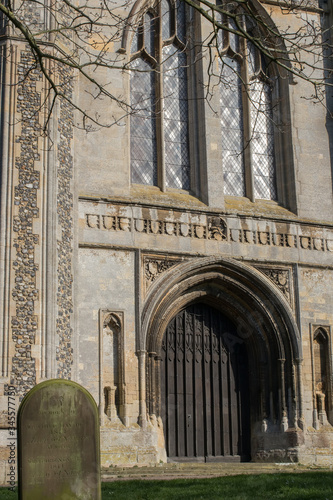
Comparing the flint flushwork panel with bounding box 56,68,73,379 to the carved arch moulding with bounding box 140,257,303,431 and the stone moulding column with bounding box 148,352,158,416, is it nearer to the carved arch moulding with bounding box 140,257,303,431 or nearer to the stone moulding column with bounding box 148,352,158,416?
the stone moulding column with bounding box 148,352,158,416

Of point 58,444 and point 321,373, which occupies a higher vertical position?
point 321,373

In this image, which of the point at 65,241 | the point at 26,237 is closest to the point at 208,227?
the point at 65,241

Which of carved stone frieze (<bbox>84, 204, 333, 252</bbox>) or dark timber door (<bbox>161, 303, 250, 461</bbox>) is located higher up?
carved stone frieze (<bbox>84, 204, 333, 252</bbox>)

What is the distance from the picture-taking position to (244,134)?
2028cm

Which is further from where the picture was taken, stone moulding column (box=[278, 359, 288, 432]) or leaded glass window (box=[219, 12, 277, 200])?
leaded glass window (box=[219, 12, 277, 200])

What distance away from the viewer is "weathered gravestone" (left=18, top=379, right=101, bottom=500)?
9.45m

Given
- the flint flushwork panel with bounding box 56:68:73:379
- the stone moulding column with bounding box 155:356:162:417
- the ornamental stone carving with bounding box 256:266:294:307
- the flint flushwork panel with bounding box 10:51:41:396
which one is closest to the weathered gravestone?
the flint flushwork panel with bounding box 10:51:41:396

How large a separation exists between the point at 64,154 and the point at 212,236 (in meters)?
3.59

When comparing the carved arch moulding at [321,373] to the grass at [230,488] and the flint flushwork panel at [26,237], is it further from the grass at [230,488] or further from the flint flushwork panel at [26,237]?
the flint flushwork panel at [26,237]

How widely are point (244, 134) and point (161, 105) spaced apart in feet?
6.80

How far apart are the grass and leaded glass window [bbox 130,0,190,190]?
7.63 meters

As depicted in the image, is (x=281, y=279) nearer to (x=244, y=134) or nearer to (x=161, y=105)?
(x=244, y=134)

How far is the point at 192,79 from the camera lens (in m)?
19.9

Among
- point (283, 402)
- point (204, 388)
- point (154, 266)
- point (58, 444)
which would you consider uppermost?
point (154, 266)
